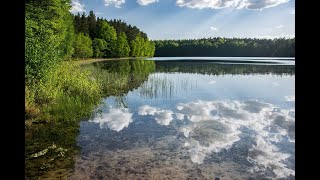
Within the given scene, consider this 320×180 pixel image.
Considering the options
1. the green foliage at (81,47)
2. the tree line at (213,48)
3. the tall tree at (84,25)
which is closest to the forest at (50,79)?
the green foliage at (81,47)

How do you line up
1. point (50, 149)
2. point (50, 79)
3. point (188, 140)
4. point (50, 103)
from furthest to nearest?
point (50, 103), point (50, 79), point (188, 140), point (50, 149)

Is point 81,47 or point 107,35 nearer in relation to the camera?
point 81,47

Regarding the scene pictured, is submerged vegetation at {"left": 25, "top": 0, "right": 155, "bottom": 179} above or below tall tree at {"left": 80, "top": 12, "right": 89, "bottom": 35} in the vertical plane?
below

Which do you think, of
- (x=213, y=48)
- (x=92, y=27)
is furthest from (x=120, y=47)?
(x=213, y=48)

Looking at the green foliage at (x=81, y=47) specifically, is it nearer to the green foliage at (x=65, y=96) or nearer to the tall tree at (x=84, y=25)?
the tall tree at (x=84, y=25)

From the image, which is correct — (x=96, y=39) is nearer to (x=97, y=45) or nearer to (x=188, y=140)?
(x=97, y=45)

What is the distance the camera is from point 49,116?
41.3 ft

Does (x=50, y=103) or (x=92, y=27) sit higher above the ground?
(x=92, y=27)

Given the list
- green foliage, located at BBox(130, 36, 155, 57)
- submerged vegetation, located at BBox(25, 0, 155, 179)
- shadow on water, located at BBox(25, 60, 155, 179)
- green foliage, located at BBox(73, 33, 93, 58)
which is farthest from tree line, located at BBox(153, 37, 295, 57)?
shadow on water, located at BBox(25, 60, 155, 179)

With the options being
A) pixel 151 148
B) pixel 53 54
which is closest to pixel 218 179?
pixel 151 148

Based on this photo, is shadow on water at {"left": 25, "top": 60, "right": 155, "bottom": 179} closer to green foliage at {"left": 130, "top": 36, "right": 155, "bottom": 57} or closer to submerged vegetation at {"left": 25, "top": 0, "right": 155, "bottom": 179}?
submerged vegetation at {"left": 25, "top": 0, "right": 155, "bottom": 179}
